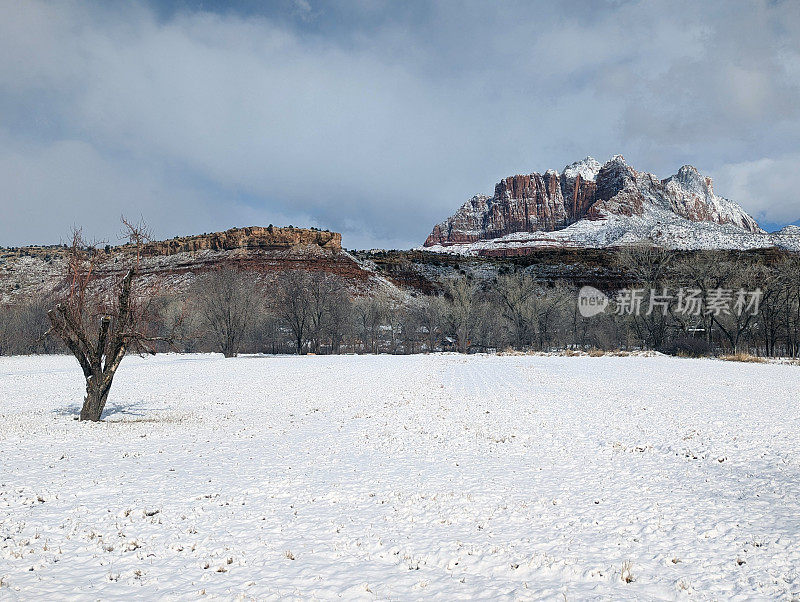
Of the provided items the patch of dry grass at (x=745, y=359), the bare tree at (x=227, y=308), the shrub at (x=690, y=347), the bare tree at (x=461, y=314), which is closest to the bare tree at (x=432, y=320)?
the bare tree at (x=461, y=314)

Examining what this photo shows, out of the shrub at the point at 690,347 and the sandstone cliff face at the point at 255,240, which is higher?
the sandstone cliff face at the point at 255,240

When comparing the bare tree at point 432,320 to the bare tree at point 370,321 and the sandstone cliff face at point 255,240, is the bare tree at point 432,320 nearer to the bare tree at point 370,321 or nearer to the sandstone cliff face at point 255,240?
the bare tree at point 370,321

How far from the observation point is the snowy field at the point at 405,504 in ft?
17.4

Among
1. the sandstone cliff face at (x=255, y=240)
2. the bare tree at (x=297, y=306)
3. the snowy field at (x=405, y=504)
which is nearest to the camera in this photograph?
the snowy field at (x=405, y=504)

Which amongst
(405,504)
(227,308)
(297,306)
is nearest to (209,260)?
(297,306)

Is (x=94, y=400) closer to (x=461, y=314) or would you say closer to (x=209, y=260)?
(x=461, y=314)

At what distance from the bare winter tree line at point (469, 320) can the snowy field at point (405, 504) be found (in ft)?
121

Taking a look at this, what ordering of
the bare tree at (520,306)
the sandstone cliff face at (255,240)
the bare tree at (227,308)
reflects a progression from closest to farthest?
the bare tree at (227,308) → the bare tree at (520,306) → the sandstone cliff face at (255,240)

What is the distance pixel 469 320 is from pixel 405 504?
63.9 metres

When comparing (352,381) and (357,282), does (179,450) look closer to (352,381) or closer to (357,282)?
(352,381)

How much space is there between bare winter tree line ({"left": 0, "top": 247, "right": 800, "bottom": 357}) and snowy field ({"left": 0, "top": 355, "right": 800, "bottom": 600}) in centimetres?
3679

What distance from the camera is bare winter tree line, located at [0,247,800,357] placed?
50875 millimetres

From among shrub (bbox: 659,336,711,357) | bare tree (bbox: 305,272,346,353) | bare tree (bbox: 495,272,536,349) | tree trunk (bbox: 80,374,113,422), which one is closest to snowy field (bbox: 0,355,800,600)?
tree trunk (bbox: 80,374,113,422)

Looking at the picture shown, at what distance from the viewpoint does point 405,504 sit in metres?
7.79
